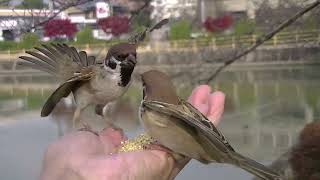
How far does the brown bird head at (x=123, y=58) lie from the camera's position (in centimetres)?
127

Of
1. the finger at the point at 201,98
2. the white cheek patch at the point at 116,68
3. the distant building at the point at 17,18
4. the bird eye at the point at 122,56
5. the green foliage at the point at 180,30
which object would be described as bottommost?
the green foliage at the point at 180,30

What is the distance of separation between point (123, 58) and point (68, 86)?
0.80 feet

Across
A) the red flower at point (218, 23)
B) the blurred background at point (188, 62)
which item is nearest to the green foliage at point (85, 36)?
the blurred background at point (188, 62)

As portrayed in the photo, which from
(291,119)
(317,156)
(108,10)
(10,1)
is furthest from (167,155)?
(291,119)

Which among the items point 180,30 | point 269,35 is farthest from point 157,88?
point 180,30

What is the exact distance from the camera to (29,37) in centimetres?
303

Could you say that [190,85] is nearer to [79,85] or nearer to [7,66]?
[79,85]

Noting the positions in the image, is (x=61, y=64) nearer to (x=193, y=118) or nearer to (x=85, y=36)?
(x=193, y=118)

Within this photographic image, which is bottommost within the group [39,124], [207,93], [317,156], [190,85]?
[39,124]

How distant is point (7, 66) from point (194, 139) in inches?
315

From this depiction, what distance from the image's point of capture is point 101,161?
1.15 meters

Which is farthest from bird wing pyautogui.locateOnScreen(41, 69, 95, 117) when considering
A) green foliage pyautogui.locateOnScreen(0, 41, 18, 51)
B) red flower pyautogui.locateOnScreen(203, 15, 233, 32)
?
red flower pyautogui.locateOnScreen(203, 15, 233, 32)

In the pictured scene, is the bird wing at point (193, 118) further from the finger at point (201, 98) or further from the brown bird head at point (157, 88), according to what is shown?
the finger at point (201, 98)

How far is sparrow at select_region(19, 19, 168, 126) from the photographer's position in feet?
4.22
